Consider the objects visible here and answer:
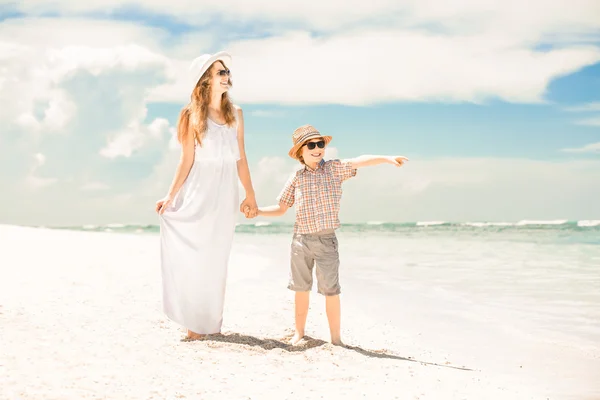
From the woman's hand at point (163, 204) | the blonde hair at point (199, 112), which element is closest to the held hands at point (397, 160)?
the blonde hair at point (199, 112)

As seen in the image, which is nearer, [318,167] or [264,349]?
[264,349]

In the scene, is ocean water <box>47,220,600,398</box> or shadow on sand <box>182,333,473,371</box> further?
ocean water <box>47,220,600,398</box>

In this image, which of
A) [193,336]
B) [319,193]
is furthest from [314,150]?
[193,336]

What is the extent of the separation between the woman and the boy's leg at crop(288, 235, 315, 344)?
58 cm

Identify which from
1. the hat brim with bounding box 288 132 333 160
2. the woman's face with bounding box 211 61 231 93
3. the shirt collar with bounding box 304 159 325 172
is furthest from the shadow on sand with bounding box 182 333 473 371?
the woman's face with bounding box 211 61 231 93

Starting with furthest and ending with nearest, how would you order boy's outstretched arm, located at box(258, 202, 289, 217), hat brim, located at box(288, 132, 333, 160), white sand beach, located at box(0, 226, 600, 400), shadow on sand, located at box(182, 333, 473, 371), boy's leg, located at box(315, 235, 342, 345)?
A: 1. boy's outstretched arm, located at box(258, 202, 289, 217)
2. hat brim, located at box(288, 132, 333, 160)
3. boy's leg, located at box(315, 235, 342, 345)
4. shadow on sand, located at box(182, 333, 473, 371)
5. white sand beach, located at box(0, 226, 600, 400)

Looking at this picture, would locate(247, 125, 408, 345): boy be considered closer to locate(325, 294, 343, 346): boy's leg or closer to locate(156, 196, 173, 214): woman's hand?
locate(325, 294, 343, 346): boy's leg

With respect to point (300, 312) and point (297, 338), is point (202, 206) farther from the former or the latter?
point (297, 338)

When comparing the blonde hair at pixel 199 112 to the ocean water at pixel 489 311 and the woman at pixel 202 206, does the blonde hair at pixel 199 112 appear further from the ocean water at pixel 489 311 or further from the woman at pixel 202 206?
the ocean water at pixel 489 311

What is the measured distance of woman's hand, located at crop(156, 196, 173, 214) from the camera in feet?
15.8

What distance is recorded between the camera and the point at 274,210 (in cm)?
488

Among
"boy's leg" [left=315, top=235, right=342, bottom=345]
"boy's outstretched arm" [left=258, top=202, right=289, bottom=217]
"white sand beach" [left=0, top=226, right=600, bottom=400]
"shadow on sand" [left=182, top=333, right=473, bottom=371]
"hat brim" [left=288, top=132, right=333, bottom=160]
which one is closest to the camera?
"white sand beach" [left=0, top=226, right=600, bottom=400]

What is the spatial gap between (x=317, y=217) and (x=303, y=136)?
666 millimetres

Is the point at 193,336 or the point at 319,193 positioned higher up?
the point at 319,193
